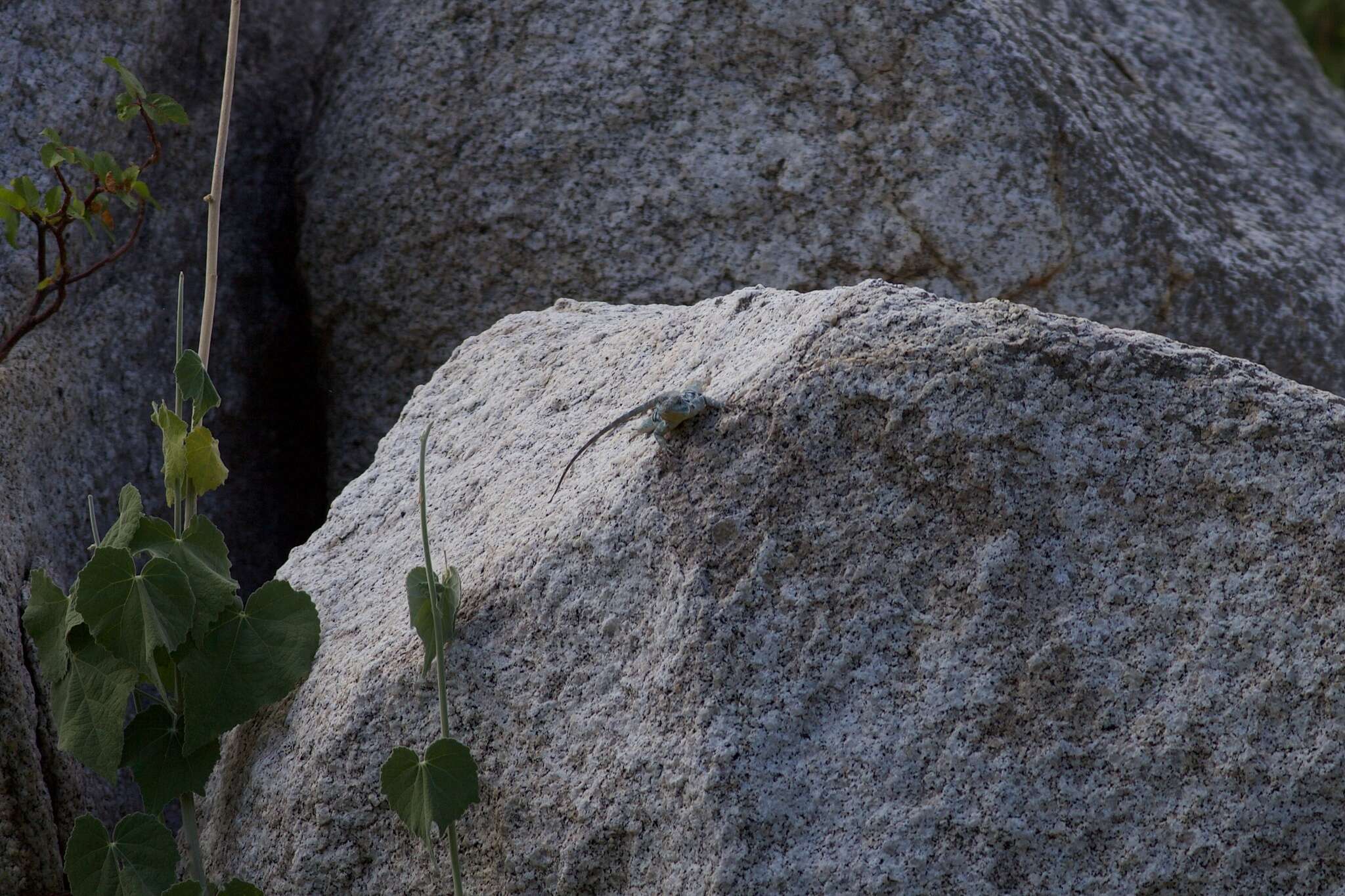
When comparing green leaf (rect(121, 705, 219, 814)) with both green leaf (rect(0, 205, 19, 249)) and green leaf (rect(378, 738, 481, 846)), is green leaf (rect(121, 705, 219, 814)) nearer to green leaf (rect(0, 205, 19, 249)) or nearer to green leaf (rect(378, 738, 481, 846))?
green leaf (rect(378, 738, 481, 846))

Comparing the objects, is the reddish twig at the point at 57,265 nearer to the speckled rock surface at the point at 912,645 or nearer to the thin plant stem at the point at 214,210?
the thin plant stem at the point at 214,210

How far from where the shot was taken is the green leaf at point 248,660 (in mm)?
1524

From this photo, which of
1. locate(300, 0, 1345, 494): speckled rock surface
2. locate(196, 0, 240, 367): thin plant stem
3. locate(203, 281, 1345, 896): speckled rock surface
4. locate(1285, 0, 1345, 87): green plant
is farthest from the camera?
locate(1285, 0, 1345, 87): green plant

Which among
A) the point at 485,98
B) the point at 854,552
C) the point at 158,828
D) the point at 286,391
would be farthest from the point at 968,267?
the point at 158,828

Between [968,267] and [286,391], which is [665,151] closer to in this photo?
[968,267]

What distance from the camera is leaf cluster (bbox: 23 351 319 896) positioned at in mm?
1472

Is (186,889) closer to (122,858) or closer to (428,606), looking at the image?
(122,858)

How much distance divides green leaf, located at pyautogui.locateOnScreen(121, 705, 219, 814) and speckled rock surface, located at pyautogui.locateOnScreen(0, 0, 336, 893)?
1.05 feet

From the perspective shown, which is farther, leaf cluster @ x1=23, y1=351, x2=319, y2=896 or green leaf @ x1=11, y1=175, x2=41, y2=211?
green leaf @ x1=11, y1=175, x2=41, y2=211

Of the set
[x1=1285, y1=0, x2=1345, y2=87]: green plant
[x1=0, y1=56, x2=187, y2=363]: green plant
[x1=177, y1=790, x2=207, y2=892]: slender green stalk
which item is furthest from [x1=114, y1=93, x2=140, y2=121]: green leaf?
[x1=1285, y1=0, x2=1345, y2=87]: green plant

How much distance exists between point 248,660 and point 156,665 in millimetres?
104

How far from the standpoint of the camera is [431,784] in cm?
134

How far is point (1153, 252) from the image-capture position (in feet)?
7.63

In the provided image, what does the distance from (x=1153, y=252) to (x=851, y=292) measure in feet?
3.78
